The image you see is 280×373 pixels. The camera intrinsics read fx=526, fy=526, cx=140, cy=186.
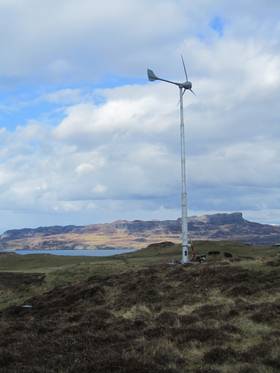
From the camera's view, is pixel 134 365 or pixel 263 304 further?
pixel 263 304

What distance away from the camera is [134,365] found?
15078mm

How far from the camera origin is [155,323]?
23.4 m

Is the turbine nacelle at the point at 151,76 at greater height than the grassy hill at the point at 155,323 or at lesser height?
greater

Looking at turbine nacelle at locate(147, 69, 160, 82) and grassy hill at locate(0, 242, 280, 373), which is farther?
turbine nacelle at locate(147, 69, 160, 82)

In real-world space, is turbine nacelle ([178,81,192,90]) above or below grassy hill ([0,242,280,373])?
above

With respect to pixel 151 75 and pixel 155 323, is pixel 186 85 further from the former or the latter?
pixel 155 323

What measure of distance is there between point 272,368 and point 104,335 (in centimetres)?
834

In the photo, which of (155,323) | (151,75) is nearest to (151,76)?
(151,75)

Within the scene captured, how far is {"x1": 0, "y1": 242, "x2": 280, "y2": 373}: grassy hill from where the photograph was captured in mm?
15820

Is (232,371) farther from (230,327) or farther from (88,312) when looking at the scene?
(88,312)

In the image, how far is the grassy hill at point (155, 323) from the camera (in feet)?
51.9

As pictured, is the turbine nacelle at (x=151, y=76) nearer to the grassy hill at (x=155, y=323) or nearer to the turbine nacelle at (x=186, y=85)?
the turbine nacelle at (x=186, y=85)

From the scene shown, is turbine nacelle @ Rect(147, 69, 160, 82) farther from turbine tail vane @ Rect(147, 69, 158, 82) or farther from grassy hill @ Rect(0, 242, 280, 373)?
grassy hill @ Rect(0, 242, 280, 373)

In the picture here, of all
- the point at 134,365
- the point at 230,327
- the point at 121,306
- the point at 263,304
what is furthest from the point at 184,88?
the point at 134,365
